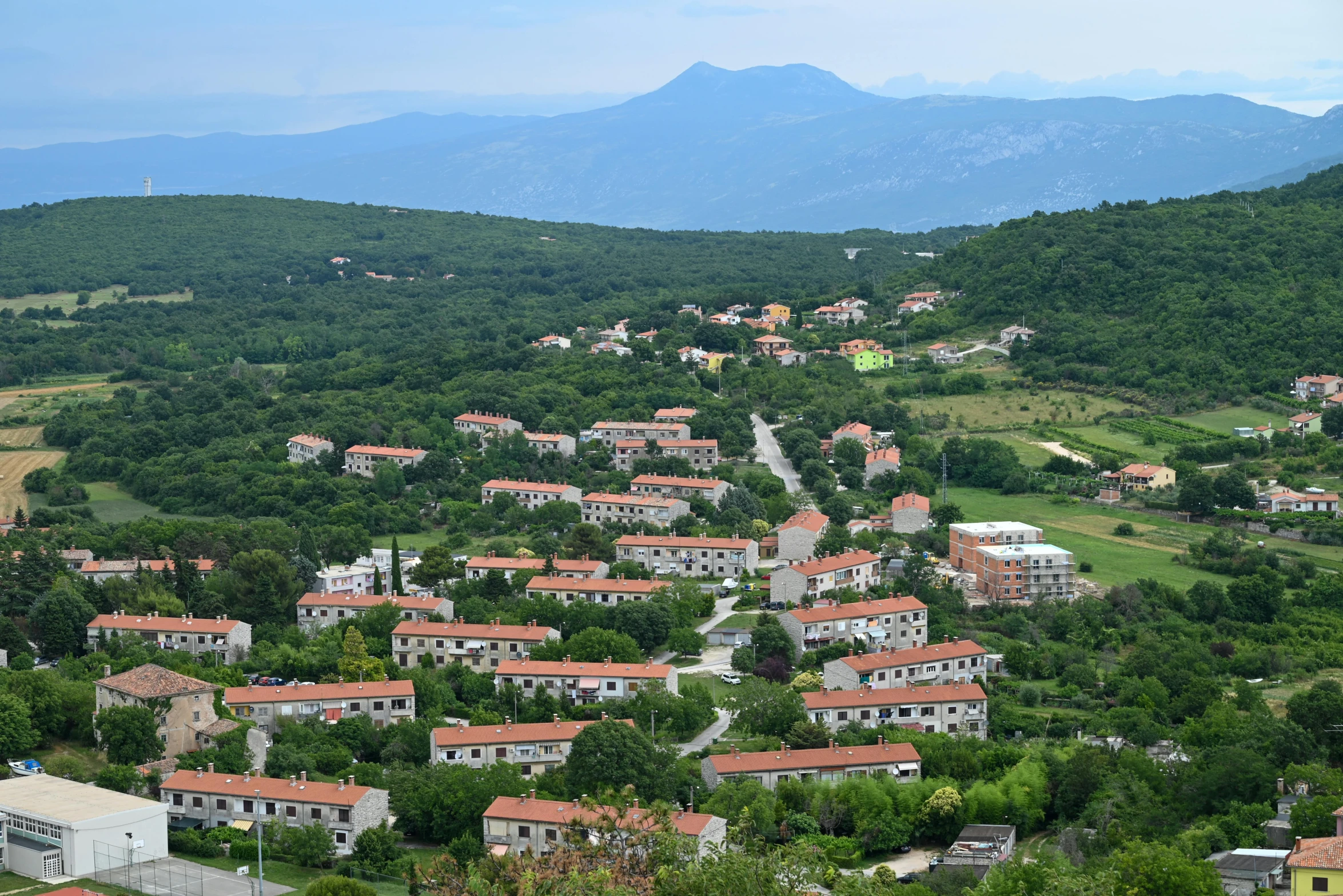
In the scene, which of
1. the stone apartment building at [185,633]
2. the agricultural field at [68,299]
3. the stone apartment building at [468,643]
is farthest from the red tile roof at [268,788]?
the agricultural field at [68,299]

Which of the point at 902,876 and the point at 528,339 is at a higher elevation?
the point at 528,339

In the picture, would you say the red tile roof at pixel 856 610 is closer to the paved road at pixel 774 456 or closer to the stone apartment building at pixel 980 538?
the stone apartment building at pixel 980 538

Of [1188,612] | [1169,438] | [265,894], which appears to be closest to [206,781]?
[265,894]

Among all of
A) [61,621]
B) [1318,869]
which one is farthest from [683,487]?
[1318,869]

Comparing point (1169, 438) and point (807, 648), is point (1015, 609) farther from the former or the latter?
point (1169, 438)

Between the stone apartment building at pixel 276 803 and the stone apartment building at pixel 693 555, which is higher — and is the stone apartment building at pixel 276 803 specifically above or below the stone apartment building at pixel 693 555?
below
